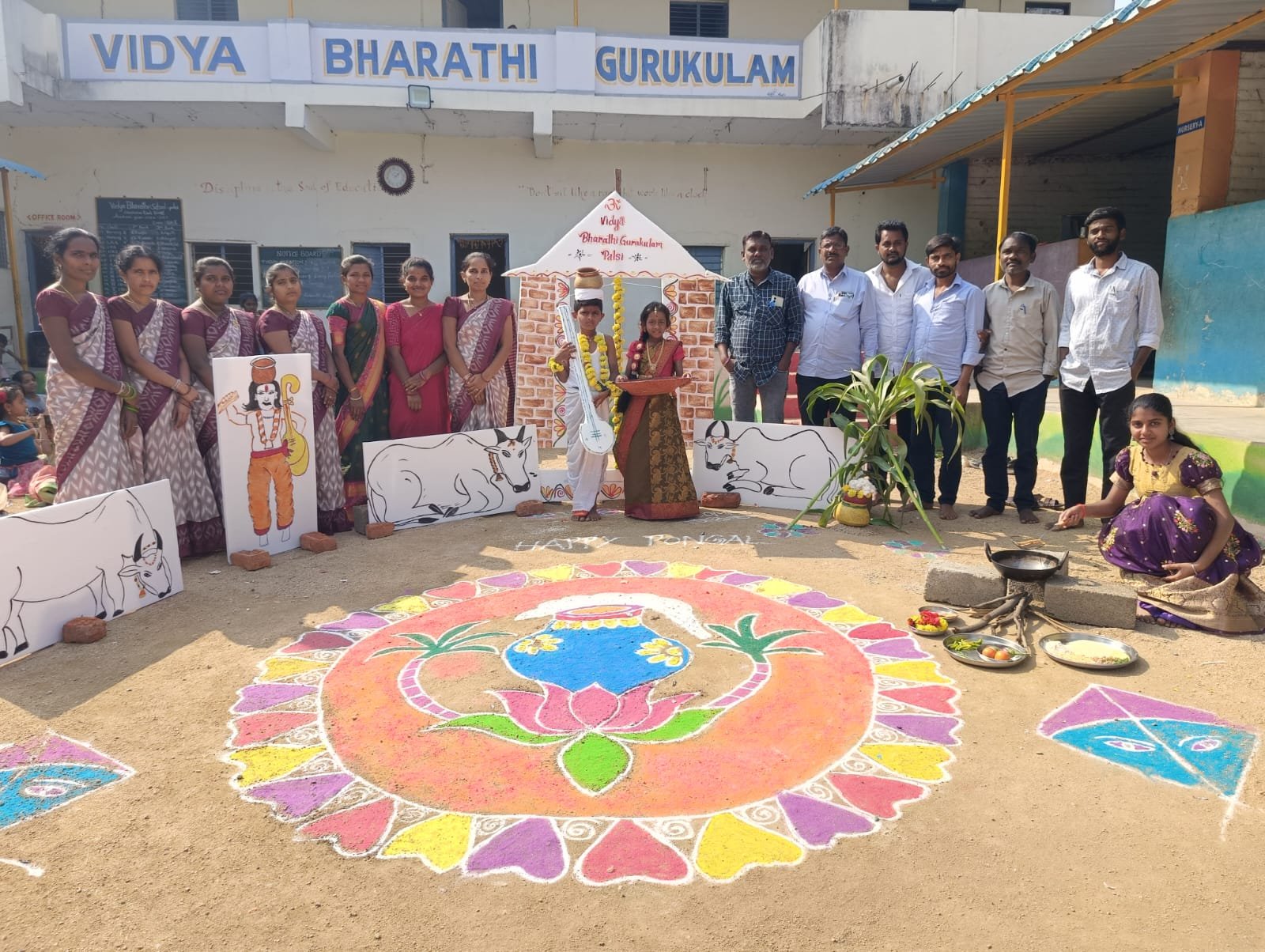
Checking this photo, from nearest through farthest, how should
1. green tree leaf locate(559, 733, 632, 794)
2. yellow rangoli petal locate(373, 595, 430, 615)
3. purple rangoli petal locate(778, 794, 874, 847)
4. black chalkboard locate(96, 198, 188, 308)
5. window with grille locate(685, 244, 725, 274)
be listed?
purple rangoli petal locate(778, 794, 874, 847) < green tree leaf locate(559, 733, 632, 794) < yellow rangoli petal locate(373, 595, 430, 615) < black chalkboard locate(96, 198, 188, 308) < window with grille locate(685, 244, 725, 274)

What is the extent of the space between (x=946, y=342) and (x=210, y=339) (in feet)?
14.5

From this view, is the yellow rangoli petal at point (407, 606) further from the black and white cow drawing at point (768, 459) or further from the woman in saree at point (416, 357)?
the black and white cow drawing at point (768, 459)

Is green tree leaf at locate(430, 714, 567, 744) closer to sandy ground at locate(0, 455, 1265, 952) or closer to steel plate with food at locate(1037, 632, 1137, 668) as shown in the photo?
sandy ground at locate(0, 455, 1265, 952)

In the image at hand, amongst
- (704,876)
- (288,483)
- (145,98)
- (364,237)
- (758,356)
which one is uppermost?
(145,98)

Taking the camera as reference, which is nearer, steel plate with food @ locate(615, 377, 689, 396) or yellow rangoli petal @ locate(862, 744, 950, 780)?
yellow rangoli petal @ locate(862, 744, 950, 780)

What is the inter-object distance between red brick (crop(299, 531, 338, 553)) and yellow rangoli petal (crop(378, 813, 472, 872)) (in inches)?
115

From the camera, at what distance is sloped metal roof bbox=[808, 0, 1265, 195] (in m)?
5.62

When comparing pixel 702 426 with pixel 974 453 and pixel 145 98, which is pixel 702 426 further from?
pixel 145 98

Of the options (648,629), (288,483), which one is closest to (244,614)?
(288,483)

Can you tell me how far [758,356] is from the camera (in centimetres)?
593

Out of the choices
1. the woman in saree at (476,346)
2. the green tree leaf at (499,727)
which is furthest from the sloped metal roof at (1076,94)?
the green tree leaf at (499,727)

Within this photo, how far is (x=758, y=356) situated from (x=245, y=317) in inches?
129

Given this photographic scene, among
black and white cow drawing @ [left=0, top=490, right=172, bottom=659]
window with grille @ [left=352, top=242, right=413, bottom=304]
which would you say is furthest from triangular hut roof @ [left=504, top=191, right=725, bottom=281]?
window with grille @ [left=352, top=242, right=413, bottom=304]

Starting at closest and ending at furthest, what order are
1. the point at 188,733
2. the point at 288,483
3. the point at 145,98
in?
the point at 188,733, the point at 288,483, the point at 145,98
